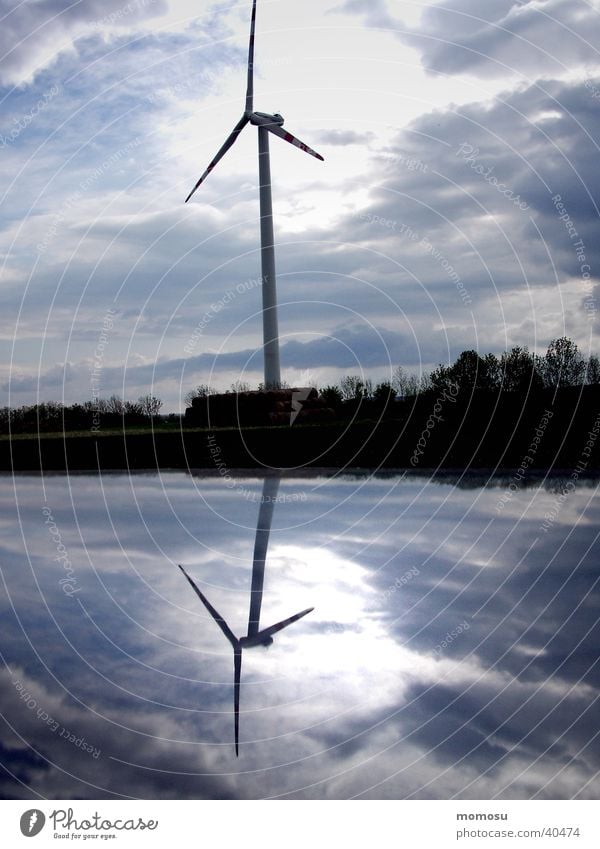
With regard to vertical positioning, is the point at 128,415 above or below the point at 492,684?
above

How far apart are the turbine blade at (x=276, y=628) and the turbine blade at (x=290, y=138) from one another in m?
37.3

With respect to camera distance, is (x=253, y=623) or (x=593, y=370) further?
(x=593, y=370)

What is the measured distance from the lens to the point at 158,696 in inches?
374

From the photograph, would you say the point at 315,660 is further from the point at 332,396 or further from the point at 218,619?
the point at 332,396

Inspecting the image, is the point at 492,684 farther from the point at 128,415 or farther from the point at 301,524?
the point at 128,415

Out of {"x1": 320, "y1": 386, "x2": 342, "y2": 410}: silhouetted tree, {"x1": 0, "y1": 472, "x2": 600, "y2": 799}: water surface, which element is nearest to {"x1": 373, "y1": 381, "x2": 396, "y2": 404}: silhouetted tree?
{"x1": 320, "y1": 386, "x2": 342, "y2": 410}: silhouetted tree

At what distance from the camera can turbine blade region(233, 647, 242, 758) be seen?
8.40m

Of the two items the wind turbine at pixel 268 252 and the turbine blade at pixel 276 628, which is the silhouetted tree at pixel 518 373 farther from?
the turbine blade at pixel 276 628

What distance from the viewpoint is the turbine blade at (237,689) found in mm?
8398

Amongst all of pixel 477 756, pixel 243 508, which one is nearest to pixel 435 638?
pixel 477 756

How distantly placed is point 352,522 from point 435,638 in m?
9.22

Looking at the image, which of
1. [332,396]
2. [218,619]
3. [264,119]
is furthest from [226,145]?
[218,619]

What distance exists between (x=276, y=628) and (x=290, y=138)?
38.5 m

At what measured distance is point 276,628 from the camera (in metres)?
12.0
